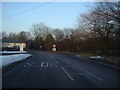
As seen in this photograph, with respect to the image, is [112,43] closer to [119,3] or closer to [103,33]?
[103,33]

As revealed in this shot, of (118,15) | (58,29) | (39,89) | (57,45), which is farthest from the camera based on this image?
(58,29)

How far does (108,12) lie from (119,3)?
2.14 metres

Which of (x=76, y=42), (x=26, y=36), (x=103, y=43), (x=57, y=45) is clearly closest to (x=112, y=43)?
(x=103, y=43)

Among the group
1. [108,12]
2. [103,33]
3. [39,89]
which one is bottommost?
[39,89]

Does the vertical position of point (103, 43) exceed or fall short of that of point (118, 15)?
it falls short

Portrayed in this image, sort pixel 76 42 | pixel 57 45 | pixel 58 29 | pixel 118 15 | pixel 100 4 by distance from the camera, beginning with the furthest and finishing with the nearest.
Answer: pixel 58 29
pixel 57 45
pixel 76 42
pixel 100 4
pixel 118 15

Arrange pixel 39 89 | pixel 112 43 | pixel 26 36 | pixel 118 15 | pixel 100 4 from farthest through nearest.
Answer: pixel 26 36 < pixel 112 43 < pixel 100 4 < pixel 118 15 < pixel 39 89

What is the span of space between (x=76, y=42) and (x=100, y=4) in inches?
2075

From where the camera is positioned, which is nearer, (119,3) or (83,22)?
(119,3)

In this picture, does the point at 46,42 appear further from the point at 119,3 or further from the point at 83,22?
the point at 119,3

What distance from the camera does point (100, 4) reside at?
33750 millimetres

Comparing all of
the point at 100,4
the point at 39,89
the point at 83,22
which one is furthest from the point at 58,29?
the point at 39,89

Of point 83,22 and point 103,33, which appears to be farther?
point 83,22

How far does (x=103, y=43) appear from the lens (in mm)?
41125
